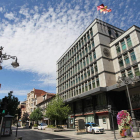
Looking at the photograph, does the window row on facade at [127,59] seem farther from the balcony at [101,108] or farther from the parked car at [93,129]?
the parked car at [93,129]

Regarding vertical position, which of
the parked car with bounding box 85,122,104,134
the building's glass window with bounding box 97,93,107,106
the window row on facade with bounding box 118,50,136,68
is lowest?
the parked car with bounding box 85,122,104,134

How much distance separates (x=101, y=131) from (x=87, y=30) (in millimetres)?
26735

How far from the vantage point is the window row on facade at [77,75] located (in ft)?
105

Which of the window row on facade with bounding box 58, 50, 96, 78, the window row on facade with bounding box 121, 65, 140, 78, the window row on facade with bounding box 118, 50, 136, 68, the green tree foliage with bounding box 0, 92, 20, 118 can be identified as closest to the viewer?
the window row on facade with bounding box 121, 65, 140, 78

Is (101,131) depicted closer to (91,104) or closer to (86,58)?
(91,104)

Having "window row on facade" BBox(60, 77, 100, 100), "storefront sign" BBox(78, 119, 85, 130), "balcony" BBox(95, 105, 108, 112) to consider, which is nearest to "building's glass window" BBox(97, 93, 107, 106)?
"balcony" BBox(95, 105, 108, 112)

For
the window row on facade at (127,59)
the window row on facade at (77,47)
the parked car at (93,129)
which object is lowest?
the parked car at (93,129)

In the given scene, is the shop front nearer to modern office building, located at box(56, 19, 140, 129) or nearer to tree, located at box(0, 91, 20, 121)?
modern office building, located at box(56, 19, 140, 129)

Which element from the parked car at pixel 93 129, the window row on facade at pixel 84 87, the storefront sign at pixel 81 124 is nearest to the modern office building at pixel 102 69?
the window row on facade at pixel 84 87

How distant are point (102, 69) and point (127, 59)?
5.40m

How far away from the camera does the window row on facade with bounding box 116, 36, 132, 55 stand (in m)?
27.2

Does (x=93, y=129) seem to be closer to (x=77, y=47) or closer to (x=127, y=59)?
(x=127, y=59)

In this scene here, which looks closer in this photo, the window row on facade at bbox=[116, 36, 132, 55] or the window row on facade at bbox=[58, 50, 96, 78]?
the window row on facade at bbox=[116, 36, 132, 55]

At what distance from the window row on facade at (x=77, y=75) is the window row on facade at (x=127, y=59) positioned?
5.68 metres
